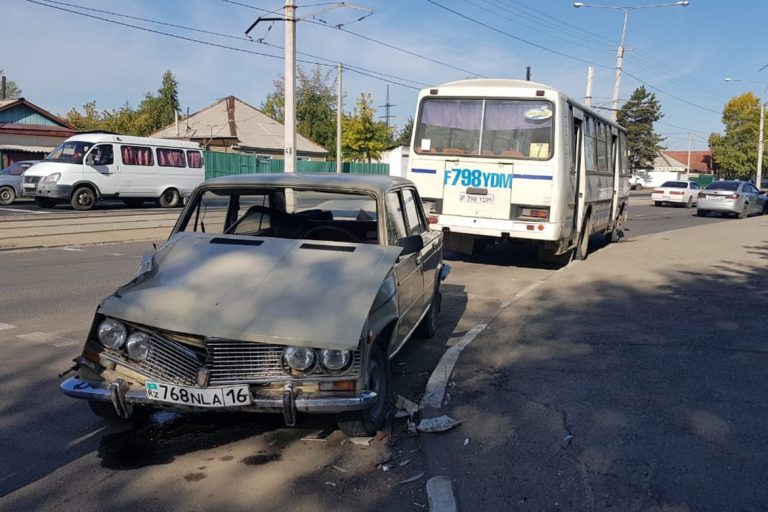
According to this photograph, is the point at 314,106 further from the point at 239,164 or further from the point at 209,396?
the point at 209,396

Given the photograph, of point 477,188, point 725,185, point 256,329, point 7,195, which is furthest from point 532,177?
point 725,185

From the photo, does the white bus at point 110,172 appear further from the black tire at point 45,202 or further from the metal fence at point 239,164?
the metal fence at point 239,164

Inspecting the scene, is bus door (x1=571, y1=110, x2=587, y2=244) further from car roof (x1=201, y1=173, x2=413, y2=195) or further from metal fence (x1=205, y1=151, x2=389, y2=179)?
metal fence (x1=205, y1=151, x2=389, y2=179)

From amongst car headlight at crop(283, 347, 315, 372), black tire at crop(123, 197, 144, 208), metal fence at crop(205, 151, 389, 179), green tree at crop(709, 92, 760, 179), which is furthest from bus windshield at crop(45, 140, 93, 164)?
green tree at crop(709, 92, 760, 179)

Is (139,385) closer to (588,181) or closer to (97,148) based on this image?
(588,181)

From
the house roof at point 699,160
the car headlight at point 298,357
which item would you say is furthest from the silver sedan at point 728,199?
the house roof at point 699,160

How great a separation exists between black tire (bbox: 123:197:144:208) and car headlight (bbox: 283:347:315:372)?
2241 cm

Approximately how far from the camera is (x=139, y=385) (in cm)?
380

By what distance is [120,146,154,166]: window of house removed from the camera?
23609 millimetres

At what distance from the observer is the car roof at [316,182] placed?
5234mm

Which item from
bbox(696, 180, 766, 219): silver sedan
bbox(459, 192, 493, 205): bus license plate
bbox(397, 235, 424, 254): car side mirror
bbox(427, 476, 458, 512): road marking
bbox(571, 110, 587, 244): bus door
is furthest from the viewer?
bbox(696, 180, 766, 219): silver sedan

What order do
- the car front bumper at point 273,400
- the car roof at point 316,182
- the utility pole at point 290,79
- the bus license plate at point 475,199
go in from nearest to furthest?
the car front bumper at point 273,400, the car roof at point 316,182, the bus license plate at point 475,199, the utility pole at point 290,79

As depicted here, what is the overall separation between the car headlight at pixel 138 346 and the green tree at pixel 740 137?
78400mm

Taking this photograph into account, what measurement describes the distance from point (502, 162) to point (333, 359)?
26.2ft
